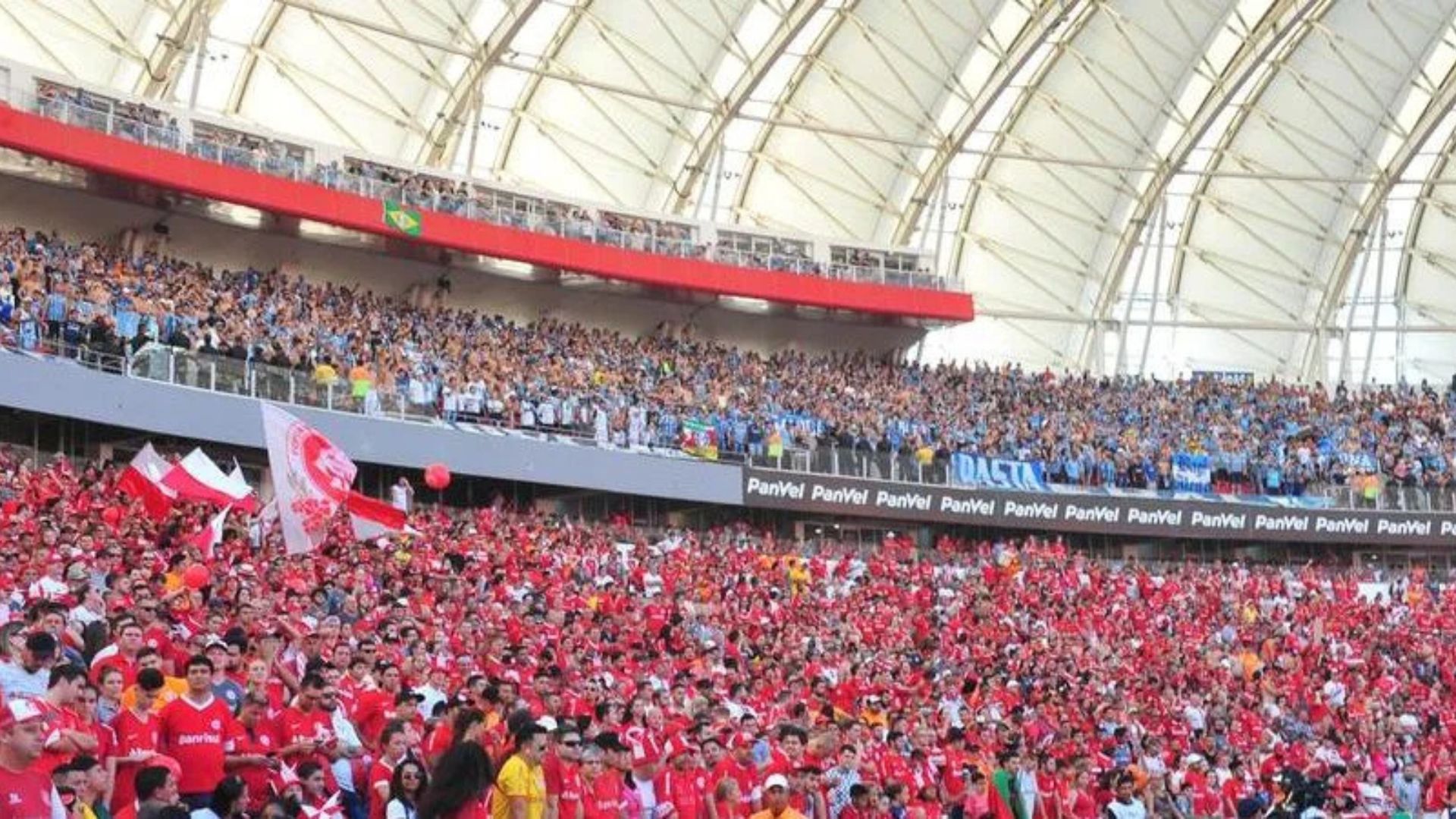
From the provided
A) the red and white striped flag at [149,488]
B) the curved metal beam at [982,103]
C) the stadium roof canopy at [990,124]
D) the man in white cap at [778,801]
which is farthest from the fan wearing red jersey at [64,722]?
the curved metal beam at [982,103]

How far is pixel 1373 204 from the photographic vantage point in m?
62.1

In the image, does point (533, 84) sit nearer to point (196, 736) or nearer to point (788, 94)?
point (788, 94)

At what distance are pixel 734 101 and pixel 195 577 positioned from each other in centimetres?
3581

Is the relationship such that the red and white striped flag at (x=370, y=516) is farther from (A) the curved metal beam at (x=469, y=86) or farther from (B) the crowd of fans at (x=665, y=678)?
(A) the curved metal beam at (x=469, y=86)

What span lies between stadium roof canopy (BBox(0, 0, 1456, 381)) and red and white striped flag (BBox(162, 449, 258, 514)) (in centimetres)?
2051

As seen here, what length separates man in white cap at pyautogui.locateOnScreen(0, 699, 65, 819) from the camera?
9.21 meters

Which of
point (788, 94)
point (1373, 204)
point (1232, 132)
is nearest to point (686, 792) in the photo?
point (788, 94)

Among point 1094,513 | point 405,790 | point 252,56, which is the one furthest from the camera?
point 1094,513

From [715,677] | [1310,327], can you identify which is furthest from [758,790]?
[1310,327]

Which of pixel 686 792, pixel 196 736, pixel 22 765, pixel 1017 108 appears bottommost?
pixel 686 792

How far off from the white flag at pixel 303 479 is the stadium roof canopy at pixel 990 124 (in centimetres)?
2273

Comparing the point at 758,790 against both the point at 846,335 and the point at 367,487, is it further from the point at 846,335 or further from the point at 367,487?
the point at 846,335

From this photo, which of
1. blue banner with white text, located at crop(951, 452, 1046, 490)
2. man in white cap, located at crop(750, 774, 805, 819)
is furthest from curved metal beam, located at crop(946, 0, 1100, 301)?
man in white cap, located at crop(750, 774, 805, 819)

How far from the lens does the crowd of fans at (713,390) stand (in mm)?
37719
